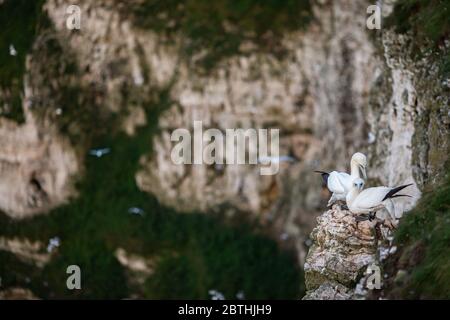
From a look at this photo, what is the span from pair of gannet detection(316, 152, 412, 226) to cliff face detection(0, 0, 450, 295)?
138 feet

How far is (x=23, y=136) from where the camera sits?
71.1 m

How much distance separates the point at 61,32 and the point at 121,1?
545 centimetres

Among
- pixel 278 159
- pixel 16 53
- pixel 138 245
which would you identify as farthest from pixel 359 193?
pixel 16 53

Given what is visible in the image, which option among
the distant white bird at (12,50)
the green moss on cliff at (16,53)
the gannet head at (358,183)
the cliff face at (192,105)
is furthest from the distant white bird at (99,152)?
the gannet head at (358,183)

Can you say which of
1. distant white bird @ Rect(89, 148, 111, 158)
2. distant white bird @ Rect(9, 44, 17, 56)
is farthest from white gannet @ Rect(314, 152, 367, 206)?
distant white bird @ Rect(9, 44, 17, 56)

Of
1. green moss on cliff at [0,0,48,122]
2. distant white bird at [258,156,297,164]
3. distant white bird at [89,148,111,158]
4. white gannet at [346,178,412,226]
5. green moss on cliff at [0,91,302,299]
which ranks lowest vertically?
green moss on cliff at [0,91,302,299]

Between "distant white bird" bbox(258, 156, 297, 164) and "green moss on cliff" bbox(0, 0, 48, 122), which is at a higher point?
"green moss on cliff" bbox(0, 0, 48, 122)

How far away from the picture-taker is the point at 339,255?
1823cm

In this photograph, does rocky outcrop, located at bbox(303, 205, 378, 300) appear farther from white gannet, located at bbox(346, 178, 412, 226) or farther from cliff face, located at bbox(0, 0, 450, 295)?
cliff face, located at bbox(0, 0, 450, 295)

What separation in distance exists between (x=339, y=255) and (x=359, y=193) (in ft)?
4.73

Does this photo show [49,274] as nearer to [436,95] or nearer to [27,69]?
[27,69]

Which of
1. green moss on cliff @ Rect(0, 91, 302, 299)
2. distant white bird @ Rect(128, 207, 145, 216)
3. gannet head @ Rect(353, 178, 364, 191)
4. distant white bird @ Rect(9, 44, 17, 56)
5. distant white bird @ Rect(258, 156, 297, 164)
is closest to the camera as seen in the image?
gannet head @ Rect(353, 178, 364, 191)

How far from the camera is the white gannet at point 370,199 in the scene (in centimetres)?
1694

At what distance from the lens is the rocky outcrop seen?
57.2 ft
